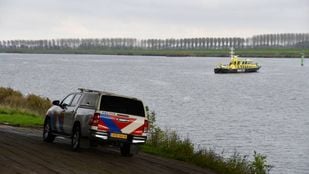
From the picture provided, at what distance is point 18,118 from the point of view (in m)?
32.7

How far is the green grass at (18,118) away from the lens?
30.4 meters

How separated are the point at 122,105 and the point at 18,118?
48.6 ft

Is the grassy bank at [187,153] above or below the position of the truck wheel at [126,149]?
below

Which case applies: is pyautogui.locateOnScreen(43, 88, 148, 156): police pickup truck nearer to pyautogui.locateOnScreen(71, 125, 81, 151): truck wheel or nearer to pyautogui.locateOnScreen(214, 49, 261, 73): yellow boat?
pyautogui.locateOnScreen(71, 125, 81, 151): truck wheel

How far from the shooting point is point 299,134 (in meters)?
43.8

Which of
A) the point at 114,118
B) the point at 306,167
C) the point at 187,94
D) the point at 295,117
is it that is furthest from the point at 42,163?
the point at 187,94

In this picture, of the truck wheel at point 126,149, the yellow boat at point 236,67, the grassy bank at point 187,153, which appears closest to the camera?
the truck wheel at point 126,149

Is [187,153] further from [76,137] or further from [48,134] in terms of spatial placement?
[48,134]

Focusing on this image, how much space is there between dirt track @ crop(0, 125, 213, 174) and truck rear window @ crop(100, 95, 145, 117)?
144cm

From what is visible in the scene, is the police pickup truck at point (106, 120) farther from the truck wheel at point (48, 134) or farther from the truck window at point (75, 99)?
the truck wheel at point (48, 134)

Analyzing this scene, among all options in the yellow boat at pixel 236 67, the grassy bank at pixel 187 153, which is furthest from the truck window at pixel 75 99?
the yellow boat at pixel 236 67

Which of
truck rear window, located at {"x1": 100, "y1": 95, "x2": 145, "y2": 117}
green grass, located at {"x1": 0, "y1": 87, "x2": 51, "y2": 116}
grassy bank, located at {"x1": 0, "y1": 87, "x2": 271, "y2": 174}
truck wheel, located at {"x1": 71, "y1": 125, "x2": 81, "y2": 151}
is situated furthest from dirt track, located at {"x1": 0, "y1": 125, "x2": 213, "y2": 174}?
green grass, located at {"x1": 0, "y1": 87, "x2": 51, "y2": 116}

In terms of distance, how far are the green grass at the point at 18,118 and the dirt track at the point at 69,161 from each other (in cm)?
821

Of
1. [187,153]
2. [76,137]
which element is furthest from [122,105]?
[187,153]
